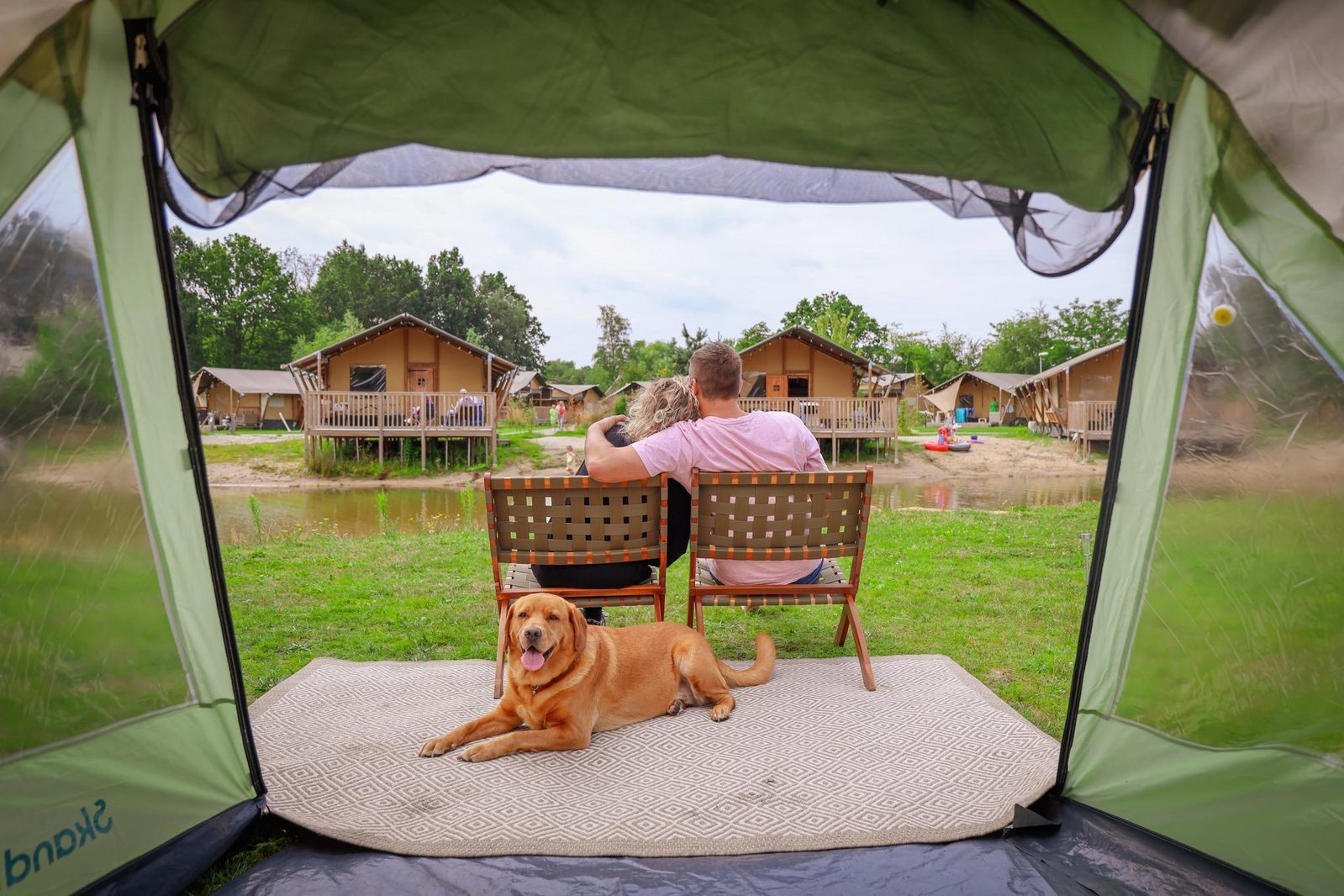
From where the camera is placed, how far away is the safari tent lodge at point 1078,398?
27375mm

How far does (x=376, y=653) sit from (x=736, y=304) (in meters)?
42.8

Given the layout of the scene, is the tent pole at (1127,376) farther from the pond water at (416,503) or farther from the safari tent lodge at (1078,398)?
the safari tent lodge at (1078,398)

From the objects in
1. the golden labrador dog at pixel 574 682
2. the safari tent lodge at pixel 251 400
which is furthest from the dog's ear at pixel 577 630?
the safari tent lodge at pixel 251 400

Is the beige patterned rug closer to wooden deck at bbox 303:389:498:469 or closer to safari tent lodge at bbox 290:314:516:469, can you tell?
wooden deck at bbox 303:389:498:469

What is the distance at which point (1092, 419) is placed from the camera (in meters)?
28.5

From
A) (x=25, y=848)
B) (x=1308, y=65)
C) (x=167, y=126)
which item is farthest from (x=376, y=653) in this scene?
(x=1308, y=65)

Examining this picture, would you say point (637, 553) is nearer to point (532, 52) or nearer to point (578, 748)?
point (578, 748)

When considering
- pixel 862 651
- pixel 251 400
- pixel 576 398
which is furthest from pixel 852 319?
pixel 862 651

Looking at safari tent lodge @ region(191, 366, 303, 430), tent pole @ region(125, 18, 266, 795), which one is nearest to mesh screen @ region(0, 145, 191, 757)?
tent pole @ region(125, 18, 266, 795)

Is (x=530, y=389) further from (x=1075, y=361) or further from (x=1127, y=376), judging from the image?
(x=1127, y=376)

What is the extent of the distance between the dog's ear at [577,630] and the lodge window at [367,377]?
2402cm

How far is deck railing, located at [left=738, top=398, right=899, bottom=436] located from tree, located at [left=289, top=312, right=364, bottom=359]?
32329 mm

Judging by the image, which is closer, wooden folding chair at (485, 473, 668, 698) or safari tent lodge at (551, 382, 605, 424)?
wooden folding chair at (485, 473, 668, 698)

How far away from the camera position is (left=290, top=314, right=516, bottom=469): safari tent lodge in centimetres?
2198
